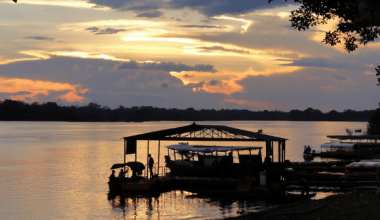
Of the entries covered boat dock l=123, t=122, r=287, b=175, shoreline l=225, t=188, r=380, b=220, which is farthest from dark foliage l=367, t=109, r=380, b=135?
shoreline l=225, t=188, r=380, b=220

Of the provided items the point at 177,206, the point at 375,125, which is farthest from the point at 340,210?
the point at 375,125

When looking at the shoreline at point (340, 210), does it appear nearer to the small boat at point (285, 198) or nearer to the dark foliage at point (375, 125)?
the small boat at point (285, 198)

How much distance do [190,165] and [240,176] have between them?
5501 mm

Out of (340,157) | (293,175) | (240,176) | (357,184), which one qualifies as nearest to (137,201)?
(240,176)

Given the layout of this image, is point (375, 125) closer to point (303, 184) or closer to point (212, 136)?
point (212, 136)

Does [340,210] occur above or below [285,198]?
above

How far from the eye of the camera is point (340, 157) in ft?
238

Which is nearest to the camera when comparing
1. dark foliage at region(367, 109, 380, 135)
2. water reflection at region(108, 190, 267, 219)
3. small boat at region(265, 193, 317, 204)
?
water reflection at region(108, 190, 267, 219)

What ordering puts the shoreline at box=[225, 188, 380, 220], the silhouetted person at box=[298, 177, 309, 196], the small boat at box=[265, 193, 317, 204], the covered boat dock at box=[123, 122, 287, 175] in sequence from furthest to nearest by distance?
the covered boat dock at box=[123, 122, 287, 175]
the small boat at box=[265, 193, 317, 204]
the silhouetted person at box=[298, 177, 309, 196]
the shoreline at box=[225, 188, 380, 220]

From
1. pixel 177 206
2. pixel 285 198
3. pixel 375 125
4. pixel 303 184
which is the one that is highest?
pixel 375 125

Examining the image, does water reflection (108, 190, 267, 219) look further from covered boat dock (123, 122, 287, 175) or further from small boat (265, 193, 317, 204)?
covered boat dock (123, 122, 287, 175)

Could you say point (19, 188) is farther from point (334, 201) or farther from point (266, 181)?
point (334, 201)

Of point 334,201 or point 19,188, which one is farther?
point 19,188

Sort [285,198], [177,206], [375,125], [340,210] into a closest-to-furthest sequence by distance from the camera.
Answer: [340,210] < [285,198] < [177,206] < [375,125]
